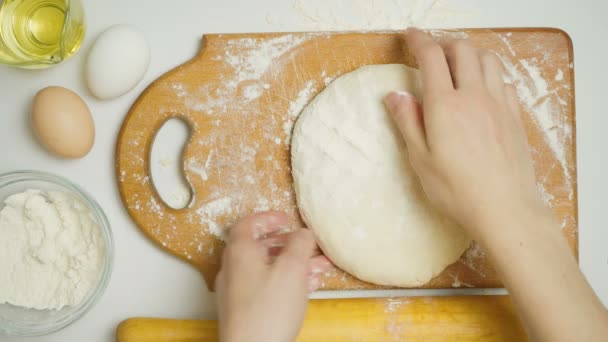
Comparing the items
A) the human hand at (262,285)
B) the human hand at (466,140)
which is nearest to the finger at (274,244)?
the human hand at (262,285)

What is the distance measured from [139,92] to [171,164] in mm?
176

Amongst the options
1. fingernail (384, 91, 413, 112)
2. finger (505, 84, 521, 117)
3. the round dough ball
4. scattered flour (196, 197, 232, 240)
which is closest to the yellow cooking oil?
scattered flour (196, 197, 232, 240)

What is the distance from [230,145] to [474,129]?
19.8 inches

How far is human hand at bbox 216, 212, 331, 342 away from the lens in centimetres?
90

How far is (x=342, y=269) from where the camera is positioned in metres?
1.11

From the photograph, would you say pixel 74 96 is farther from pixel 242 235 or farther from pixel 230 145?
pixel 242 235

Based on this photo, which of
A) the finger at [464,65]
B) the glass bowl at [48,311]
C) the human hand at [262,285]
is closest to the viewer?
the human hand at [262,285]

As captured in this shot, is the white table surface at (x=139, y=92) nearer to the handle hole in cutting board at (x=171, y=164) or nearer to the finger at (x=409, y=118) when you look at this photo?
the handle hole in cutting board at (x=171, y=164)

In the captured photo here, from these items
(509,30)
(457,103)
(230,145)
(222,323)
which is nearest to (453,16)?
(509,30)

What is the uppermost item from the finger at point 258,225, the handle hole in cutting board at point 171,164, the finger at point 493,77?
the finger at point 493,77

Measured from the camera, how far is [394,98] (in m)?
1.02

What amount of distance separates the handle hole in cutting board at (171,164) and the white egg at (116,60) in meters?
0.13

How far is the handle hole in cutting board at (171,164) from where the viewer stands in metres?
1.16

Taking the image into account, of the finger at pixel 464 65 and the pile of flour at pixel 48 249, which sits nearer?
Answer: the finger at pixel 464 65
